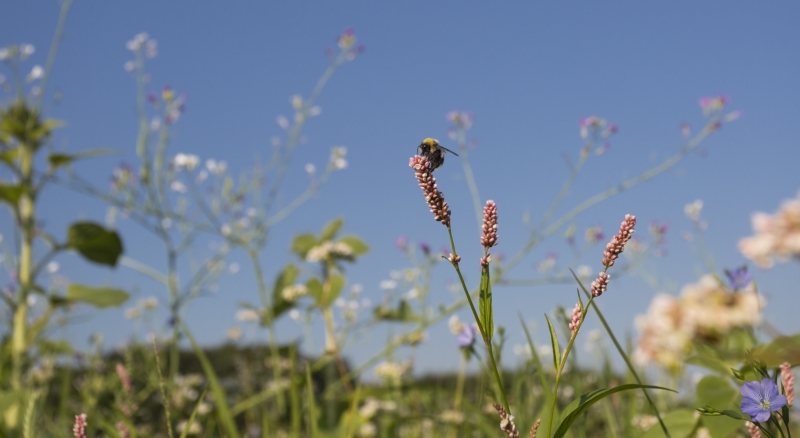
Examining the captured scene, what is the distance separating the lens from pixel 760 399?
0.84 metres

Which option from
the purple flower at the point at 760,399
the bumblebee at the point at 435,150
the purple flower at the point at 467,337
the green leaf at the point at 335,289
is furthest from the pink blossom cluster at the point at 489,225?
the green leaf at the point at 335,289

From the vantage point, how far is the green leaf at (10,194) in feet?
10.9

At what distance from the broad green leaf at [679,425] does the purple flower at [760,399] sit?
37 centimetres

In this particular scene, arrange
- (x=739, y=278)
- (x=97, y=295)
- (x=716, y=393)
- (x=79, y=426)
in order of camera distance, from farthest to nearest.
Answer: (x=97, y=295) < (x=739, y=278) < (x=716, y=393) < (x=79, y=426)

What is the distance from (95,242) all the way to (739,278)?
10.7 ft

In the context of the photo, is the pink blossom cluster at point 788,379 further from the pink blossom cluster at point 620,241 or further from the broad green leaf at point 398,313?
the broad green leaf at point 398,313

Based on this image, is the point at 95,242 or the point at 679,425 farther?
the point at 95,242

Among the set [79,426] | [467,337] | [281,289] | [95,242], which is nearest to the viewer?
[79,426]

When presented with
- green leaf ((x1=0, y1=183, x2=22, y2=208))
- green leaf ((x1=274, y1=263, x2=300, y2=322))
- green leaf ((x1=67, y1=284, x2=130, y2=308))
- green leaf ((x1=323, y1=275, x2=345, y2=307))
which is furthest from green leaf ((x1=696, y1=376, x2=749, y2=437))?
green leaf ((x1=0, y1=183, x2=22, y2=208))

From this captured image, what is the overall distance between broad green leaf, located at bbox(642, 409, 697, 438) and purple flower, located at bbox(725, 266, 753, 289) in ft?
1.00

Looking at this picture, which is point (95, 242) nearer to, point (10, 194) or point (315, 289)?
point (10, 194)

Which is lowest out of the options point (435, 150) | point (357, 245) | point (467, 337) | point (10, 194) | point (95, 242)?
point (467, 337)

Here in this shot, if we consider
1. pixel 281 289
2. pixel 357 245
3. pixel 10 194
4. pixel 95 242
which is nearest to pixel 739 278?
pixel 357 245

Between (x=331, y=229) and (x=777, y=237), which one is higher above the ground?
(x=331, y=229)
